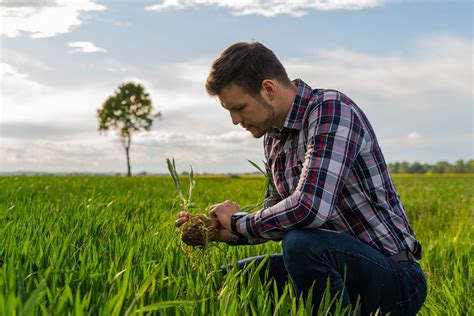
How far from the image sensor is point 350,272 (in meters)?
2.52

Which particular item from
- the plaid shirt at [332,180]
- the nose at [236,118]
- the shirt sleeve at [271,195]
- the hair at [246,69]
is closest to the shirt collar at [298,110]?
the plaid shirt at [332,180]

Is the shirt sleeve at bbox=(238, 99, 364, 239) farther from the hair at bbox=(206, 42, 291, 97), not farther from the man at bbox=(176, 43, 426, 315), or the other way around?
the hair at bbox=(206, 42, 291, 97)

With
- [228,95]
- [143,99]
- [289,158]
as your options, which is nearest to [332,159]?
[289,158]

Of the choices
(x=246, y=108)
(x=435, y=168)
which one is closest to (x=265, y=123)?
(x=246, y=108)

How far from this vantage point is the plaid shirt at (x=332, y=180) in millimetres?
2385

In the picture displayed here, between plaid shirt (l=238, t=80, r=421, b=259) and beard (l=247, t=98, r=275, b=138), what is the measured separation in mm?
83

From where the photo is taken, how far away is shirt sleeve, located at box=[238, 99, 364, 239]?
7.77 ft

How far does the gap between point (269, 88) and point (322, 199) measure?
635mm

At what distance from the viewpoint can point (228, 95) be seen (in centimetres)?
263

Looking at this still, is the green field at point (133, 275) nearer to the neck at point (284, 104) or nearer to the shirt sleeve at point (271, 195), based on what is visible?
the shirt sleeve at point (271, 195)

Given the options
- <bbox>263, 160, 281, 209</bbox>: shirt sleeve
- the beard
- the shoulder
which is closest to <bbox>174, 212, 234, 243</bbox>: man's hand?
<bbox>263, 160, 281, 209</bbox>: shirt sleeve

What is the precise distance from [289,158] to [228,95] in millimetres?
474

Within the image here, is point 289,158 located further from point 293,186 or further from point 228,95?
point 228,95

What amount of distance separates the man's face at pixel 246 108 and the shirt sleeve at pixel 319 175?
0.76 ft
